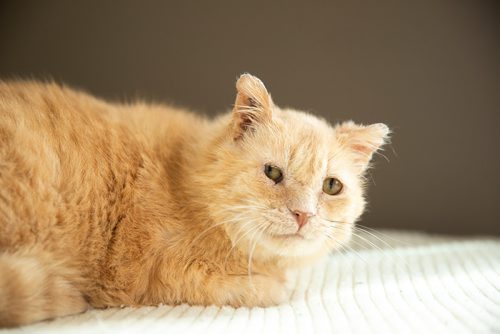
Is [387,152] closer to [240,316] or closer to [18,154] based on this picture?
[240,316]

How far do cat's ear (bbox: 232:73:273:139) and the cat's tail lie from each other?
0.81 meters

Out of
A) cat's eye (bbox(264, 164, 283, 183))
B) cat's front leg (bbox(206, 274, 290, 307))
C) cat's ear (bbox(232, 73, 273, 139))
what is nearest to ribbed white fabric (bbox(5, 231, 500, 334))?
cat's front leg (bbox(206, 274, 290, 307))

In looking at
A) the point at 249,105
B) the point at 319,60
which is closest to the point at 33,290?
the point at 249,105

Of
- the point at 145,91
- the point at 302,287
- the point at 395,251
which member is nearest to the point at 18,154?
the point at 302,287

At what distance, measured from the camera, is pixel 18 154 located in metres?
1.49

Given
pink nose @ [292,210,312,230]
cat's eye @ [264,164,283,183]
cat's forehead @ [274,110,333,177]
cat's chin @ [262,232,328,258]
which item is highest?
cat's forehead @ [274,110,333,177]

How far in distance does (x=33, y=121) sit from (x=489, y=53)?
247 centimetres

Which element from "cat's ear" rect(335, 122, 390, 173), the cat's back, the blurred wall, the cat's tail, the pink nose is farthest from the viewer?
the blurred wall

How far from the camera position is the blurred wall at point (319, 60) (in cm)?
268

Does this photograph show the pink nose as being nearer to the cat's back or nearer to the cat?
the cat

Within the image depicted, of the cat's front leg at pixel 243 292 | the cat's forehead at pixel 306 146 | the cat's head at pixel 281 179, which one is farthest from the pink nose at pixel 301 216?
the cat's front leg at pixel 243 292

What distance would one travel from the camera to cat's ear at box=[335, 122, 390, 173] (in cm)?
188

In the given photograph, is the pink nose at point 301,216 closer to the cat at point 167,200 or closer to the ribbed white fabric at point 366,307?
the cat at point 167,200

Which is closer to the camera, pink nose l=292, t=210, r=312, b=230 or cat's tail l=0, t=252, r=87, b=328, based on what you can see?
cat's tail l=0, t=252, r=87, b=328
